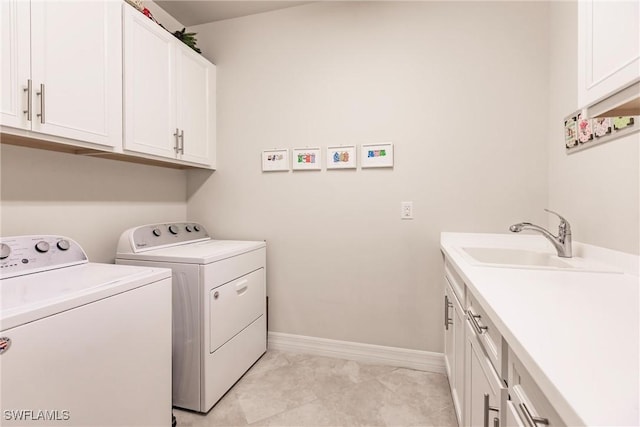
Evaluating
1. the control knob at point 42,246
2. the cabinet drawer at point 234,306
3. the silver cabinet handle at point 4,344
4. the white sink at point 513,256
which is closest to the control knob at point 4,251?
the control knob at point 42,246

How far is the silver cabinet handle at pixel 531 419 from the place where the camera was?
0.58m

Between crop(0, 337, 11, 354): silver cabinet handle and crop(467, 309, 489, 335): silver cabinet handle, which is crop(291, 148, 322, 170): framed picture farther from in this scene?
crop(0, 337, 11, 354): silver cabinet handle

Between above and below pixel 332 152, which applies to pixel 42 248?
below

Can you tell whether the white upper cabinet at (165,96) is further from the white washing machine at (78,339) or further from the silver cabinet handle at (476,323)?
the silver cabinet handle at (476,323)

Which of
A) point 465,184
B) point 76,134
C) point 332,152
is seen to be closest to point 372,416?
point 465,184

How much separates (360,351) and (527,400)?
1.76 metres

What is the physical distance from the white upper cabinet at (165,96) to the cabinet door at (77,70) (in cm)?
8

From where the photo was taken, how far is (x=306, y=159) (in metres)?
2.39

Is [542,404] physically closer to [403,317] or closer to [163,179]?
[403,317]

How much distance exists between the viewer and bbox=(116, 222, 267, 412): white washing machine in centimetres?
172

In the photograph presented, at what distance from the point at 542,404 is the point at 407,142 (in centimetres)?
185

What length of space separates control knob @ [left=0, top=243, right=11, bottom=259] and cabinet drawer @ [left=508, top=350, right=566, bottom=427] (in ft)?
6.08

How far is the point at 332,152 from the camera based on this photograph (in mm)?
2338

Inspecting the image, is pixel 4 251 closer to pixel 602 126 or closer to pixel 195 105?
pixel 195 105
